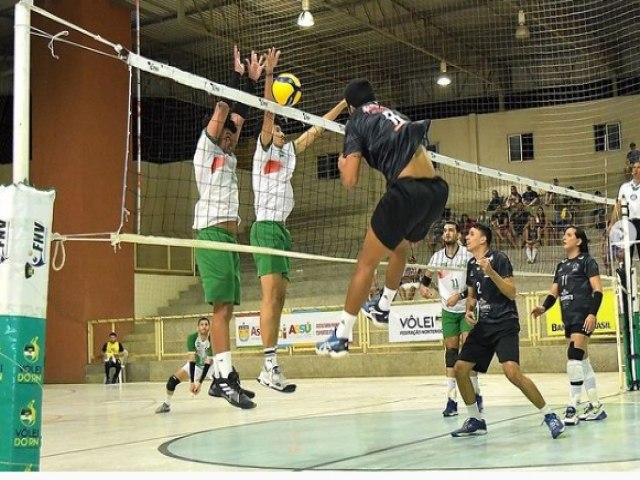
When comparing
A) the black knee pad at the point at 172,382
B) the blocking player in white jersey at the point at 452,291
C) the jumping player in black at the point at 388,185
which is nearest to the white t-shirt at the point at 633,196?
the blocking player in white jersey at the point at 452,291

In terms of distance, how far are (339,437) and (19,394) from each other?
139 inches

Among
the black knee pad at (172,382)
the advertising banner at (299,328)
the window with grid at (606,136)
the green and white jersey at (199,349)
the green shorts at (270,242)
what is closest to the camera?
the green shorts at (270,242)

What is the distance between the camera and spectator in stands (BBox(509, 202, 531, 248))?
19.8 meters

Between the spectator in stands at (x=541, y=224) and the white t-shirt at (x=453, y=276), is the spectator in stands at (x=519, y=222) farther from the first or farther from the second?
the white t-shirt at (x=453, y=276)

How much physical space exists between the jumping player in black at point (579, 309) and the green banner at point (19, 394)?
501 cm

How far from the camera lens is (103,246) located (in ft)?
71.3

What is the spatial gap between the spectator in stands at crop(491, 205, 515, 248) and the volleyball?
1332 cm

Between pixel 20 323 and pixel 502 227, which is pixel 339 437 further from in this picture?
pixel 502 227

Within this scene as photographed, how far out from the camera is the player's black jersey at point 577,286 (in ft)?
26.2

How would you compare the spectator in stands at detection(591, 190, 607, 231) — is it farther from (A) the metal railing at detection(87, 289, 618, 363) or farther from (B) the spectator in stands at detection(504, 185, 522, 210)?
(A) the metal railing at detection(87, 289, 618, 363)

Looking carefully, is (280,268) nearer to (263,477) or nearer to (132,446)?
(132,446)

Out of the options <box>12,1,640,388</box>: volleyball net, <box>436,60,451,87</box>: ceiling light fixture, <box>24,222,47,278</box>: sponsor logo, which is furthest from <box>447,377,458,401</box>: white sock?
<box>436,60,451,87</box>: ceiling light fixture

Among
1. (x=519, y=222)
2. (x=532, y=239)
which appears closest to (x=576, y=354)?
(x=532, y=239)

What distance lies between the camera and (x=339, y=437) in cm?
730
